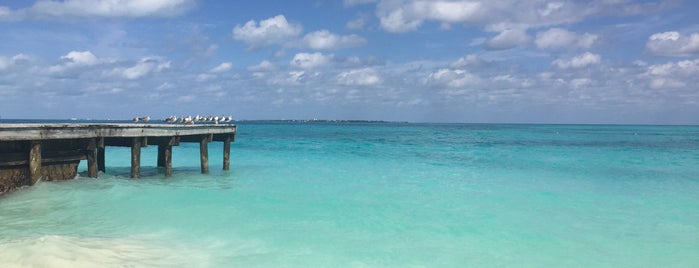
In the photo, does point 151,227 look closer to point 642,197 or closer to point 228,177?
point 228,177

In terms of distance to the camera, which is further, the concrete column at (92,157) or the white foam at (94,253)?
the concrete column at (92,157)

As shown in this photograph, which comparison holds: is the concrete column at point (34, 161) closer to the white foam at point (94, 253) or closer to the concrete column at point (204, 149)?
the white foam at point (94, 253)

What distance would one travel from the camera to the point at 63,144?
47.8 ft

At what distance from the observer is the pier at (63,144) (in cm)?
1284

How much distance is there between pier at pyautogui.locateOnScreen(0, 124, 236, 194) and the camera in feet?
42.1

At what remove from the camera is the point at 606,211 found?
13.8m

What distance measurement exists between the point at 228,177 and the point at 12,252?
11.8m

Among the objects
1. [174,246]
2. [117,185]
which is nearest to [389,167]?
[117,185]

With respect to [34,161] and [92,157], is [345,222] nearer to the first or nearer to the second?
[34,161]

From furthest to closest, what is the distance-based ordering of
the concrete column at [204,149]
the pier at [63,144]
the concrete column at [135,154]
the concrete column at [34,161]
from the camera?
1. the concrete column at [204,149]
2. the concrete column at [135,154]
3. the concrete column at [34,161]
4. the pier at [63,144]

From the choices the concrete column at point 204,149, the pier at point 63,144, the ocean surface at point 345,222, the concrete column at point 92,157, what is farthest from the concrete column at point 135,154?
the concrete column at point 204,149

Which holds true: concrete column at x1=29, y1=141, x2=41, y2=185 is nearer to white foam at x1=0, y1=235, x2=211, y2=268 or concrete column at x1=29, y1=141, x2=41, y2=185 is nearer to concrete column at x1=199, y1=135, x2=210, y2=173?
white foam at x1=0, y1=235, x2=211, y2=268

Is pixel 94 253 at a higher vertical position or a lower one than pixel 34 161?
lower

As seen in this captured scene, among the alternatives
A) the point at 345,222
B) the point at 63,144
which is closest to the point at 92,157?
the point at 63,144
